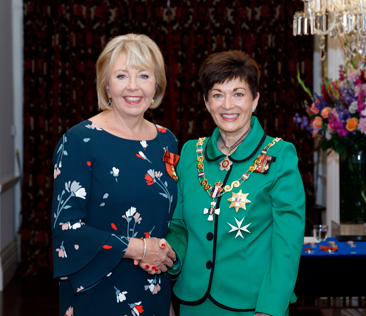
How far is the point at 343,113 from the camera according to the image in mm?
2570

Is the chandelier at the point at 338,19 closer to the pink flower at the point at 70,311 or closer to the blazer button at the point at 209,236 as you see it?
the blazer button at the point at 209,236

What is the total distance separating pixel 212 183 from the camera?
1.63 m

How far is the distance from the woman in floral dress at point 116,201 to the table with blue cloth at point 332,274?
3.13 feet

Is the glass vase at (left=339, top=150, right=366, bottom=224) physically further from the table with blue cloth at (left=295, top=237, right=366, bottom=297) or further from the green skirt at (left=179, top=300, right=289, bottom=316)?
the green skirt at (left=179, top=300, right=289, bottom=316)

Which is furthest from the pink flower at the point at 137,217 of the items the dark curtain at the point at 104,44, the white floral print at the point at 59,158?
the dark curtain at the point at 104,44

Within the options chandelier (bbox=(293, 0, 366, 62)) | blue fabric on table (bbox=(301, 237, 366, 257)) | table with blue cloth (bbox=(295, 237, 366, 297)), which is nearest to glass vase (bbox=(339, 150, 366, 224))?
blue fabric on table (bbox=(301, 237, 366, 257))

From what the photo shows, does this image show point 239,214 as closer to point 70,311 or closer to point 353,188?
point 70,311

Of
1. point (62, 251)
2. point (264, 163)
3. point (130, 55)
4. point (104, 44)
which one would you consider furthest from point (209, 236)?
point (104, 44)

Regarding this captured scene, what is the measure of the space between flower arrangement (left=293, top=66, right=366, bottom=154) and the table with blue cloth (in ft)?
2.24

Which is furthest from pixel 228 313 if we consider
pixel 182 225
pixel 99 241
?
pixel 99 241

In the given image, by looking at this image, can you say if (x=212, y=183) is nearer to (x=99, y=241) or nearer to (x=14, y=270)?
(x=99, y=241)

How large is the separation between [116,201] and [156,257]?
265 millimetres

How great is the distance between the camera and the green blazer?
147 centimetres

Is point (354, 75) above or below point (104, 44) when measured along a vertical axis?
below
